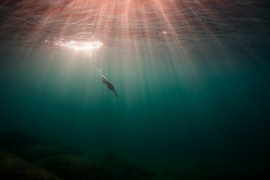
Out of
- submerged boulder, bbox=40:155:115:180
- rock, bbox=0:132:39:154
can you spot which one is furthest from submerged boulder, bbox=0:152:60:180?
rock, bbox=0:132:39:154

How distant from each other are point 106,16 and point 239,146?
28409 mm

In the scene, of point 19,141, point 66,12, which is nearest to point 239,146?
point 66,12

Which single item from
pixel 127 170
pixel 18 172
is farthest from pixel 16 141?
pixel 18 172

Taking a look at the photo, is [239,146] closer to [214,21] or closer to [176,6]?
[214,21]

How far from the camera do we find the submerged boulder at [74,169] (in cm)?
1001

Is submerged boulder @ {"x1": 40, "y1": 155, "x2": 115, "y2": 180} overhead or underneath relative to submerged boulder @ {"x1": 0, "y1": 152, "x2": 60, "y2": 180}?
underneath

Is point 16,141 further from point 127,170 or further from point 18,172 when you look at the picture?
point 18,172

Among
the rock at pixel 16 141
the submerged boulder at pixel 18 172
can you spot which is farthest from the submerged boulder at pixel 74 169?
the rock at pixel 16 141

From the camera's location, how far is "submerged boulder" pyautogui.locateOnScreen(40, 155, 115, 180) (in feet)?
32.8

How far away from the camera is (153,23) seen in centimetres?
1316

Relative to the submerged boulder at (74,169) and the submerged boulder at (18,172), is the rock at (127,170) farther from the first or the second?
the submerged boulder at (18,172)

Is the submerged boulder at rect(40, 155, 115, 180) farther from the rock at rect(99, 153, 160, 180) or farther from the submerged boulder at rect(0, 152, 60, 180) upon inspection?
the submerged boulder at rect(0, 152, 60, 180)

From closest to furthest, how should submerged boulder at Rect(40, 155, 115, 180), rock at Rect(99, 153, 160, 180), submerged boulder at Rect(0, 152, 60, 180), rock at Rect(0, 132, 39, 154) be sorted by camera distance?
submerged boulder at Rect(0, 152, 60, 180), submerged boulder at Rect(40, 155, 115, 180), rock at Rect(99, 153, 160, 180), rock at Rect(0, 132, 39, 154)

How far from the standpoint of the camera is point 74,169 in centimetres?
1045
